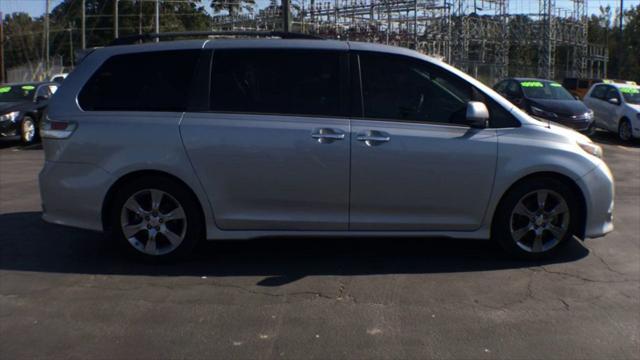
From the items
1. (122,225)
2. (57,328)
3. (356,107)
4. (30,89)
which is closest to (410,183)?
(356,107)

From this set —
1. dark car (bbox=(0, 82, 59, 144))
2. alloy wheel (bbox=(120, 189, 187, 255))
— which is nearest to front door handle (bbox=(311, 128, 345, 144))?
alloy wheel (bbox=(120, 189, 187, 255))

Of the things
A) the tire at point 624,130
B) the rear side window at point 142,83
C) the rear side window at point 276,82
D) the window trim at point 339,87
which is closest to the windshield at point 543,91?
the tire at point 624,130

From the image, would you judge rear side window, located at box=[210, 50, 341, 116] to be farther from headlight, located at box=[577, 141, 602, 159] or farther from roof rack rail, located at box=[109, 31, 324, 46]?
headlight, located at box=[577, 141, 602, 159]

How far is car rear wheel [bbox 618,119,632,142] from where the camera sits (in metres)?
17.9

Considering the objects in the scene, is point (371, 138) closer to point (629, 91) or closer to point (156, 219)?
point (156, 219)

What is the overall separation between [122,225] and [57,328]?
1452 millimetres

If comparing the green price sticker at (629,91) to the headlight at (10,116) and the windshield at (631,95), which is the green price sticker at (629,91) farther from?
the headlight at (10,116)

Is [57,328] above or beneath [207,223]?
beneath

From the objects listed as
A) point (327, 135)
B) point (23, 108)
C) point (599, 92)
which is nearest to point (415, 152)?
point (327, 135)

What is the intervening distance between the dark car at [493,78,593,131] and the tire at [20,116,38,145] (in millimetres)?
12299

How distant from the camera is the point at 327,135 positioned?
566 cm

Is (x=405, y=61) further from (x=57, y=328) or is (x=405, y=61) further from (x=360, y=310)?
(x=57, y=328)

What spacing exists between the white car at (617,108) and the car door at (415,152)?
1361cm

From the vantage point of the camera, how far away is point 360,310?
4879mm
